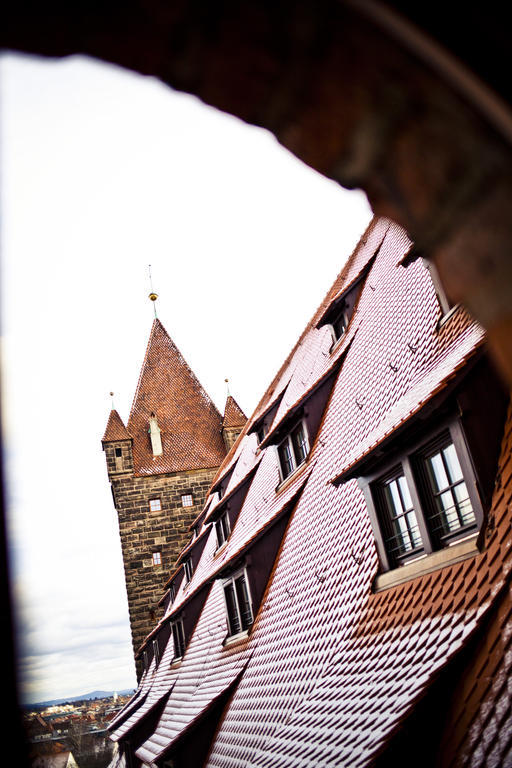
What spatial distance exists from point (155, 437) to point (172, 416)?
4.02ft

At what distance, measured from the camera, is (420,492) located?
16.6 feet

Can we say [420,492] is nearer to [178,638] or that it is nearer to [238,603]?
[238,603]

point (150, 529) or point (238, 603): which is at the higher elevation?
point (150, 529)

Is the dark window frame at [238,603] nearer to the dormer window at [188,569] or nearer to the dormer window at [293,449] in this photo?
the dormer window at [293,449]

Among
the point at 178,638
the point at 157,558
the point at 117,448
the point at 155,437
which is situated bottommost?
the point at 178,638

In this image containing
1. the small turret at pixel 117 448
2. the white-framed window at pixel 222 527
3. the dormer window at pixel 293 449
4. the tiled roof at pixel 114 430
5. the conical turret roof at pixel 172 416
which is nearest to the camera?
the dormer window at pixel 293 449

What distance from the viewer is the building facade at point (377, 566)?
399 centimetres

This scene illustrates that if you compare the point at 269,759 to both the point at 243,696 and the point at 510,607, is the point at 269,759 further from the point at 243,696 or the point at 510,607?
the point at 510,607

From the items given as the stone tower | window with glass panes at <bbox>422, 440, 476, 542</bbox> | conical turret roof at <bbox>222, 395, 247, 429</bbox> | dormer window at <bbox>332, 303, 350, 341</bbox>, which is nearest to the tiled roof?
the stone tower

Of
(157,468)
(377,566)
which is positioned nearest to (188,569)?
(157,468)

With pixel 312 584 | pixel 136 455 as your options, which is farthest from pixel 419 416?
pixel 136 455

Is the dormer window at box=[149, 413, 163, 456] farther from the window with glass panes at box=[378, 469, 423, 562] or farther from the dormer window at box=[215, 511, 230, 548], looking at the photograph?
the window with glass panes at box=[378, 469, 423, 562]

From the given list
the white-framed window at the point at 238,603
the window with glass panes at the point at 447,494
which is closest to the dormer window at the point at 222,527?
the white-framed window at the point at 238,603

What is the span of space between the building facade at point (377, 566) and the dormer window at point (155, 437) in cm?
1648
